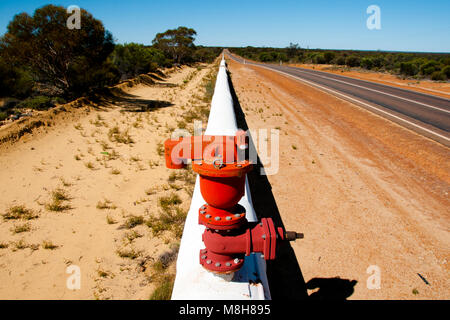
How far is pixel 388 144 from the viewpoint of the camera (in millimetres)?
7672

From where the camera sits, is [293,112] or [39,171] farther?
[293,112]

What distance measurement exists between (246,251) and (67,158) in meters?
7.25

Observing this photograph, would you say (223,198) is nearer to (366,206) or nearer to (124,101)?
(366,206)

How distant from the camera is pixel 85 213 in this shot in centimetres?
458

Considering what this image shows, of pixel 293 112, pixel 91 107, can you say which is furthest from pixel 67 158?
pixel 293 112

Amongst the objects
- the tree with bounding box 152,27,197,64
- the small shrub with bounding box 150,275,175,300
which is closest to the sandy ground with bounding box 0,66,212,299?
the small shrub with bounding box 150,275,175,300

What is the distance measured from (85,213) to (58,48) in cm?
1051

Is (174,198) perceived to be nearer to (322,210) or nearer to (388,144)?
(322,210)

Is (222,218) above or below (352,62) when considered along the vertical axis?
below

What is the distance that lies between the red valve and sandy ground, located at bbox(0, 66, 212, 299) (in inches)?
79.2

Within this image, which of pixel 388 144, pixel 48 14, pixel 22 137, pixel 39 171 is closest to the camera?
pixel 39 171

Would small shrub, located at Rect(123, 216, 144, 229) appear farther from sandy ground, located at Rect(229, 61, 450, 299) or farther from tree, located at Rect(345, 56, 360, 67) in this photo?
tree, located at Rect(345, 56, 360, 67)

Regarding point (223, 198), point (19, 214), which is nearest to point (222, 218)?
point (223, 198)

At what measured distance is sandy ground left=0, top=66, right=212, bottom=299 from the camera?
3.19 m
